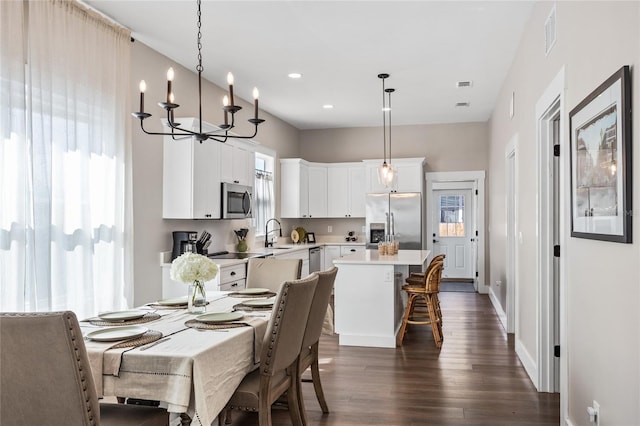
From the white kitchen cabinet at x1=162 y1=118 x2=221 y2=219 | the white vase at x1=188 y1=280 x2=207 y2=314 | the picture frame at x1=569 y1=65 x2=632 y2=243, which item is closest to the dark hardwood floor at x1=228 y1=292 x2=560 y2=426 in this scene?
the white vase at x1=188 y1=280 x2=207 y2=314

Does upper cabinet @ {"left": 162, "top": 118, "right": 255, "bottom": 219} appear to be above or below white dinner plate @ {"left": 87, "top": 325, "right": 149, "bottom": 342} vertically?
above

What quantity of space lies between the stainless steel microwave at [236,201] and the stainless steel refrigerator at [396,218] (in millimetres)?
2883

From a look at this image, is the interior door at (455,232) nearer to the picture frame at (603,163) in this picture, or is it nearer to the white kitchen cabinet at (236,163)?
the white kitchen cabinet at (236,163)

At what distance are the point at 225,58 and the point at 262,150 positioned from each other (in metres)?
2.46

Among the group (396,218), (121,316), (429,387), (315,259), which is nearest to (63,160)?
(121,316)

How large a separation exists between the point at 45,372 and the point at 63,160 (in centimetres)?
230

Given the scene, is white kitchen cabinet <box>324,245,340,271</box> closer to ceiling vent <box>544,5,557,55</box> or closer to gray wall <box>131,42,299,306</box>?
gray wall <box>131,42,299,306</box>

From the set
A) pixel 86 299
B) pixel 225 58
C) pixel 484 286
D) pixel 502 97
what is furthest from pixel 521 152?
pixel 484 286

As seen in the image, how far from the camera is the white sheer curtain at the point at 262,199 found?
7.75 metres

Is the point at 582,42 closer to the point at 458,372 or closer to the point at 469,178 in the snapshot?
the point at 458,372

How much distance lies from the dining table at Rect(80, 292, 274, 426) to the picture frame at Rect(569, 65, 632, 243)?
1.68m

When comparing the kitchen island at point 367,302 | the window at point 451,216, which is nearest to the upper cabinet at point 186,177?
the kitchen island at point 367,302

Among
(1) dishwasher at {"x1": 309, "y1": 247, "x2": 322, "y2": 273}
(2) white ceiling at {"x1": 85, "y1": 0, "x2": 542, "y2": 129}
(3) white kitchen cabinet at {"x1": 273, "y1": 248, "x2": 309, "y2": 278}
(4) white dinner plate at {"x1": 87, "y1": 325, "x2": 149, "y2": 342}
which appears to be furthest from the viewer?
(1) dishwasher at {"x1": 309, "y1": 247, "x2": 322, "y2": 273}

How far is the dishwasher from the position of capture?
8.27 metres
